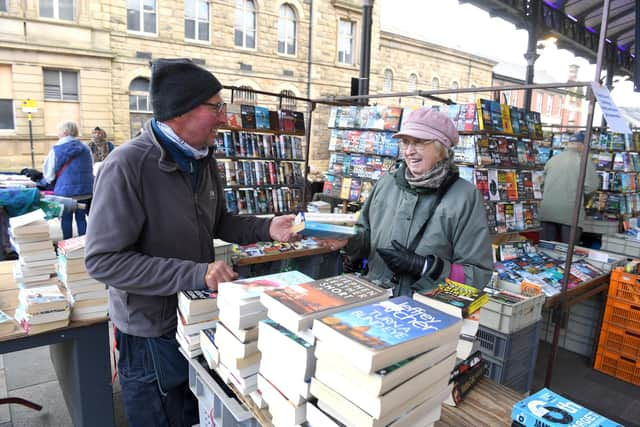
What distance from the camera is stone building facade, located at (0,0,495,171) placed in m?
13.0

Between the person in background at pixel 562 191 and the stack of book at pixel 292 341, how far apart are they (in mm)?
4927

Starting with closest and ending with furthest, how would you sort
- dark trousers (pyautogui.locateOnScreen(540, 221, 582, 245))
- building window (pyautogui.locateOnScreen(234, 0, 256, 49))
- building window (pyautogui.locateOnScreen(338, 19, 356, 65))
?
1. dark trousers (pyautogui.locateOnScreen(540, 221, 582, 245))
2. building window (pyautogui.locateOnScreen(234, 0, 256, 49))
3. building window (pyautogui.locateOnScreen(338, 19, 356, 65))

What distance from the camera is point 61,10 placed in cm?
1350

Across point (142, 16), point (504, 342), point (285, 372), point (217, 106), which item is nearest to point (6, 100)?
point (142, 16)

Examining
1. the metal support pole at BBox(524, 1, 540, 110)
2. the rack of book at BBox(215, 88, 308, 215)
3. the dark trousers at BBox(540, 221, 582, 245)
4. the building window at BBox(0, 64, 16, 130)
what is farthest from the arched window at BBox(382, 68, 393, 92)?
the dark trousers at BBox(540, 221, 582, 245)

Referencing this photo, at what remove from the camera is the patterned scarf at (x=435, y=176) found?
1.89 m

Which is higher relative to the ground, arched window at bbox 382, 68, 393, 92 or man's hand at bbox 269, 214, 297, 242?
arched window at bbox 382, 68, 393, 92

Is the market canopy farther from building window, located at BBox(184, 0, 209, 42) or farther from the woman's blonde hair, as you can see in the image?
building window, located at BBox(184, 0, 209, 42)

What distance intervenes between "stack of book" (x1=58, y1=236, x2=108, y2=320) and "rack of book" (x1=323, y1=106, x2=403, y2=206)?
13.1ft

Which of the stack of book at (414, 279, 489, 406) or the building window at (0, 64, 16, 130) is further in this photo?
the building window at (0, 64, 16, 130)

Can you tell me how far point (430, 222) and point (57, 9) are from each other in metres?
16.2

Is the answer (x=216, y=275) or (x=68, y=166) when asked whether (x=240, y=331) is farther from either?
(x=68, y=166)

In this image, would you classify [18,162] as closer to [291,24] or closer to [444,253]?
[291,24]

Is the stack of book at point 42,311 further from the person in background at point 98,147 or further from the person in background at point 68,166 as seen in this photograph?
the person in background at point 98,147
